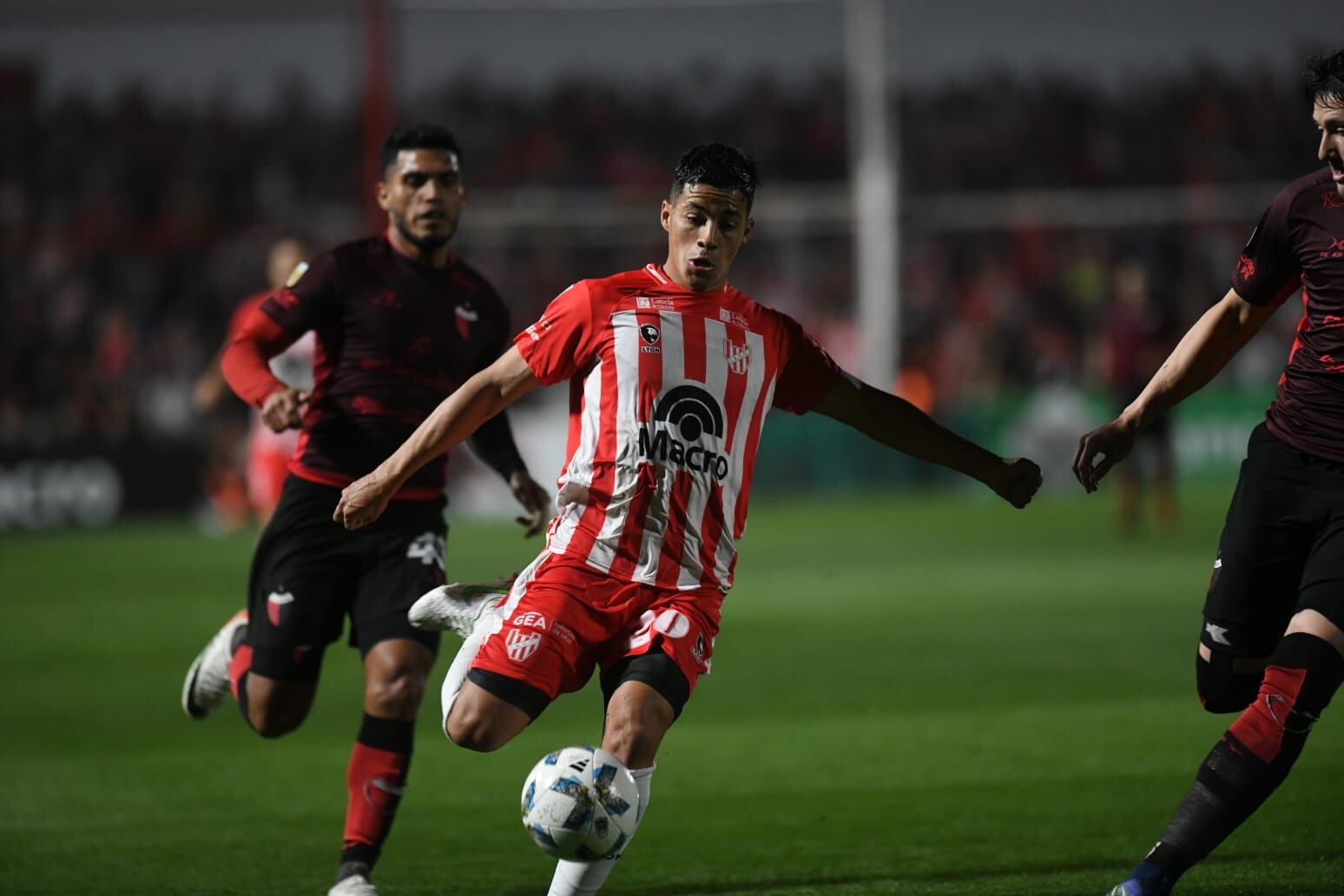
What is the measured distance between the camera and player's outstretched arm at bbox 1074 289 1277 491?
16.7 ft

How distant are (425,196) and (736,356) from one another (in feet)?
5.89

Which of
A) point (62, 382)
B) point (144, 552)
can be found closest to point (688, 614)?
point (144, 552)

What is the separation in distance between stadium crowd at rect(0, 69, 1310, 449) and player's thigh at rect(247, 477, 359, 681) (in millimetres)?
18646

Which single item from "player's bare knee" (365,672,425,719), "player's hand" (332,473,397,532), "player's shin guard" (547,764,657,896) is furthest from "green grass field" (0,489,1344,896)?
"player's hand" (332,473,397,532)

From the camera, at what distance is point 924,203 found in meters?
27.0

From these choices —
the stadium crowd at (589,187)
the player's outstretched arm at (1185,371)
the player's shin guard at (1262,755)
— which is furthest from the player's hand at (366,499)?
the stadium crowd at (589,187)

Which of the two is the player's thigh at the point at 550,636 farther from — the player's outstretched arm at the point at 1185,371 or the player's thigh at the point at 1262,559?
the player's thigh at the point at 1262,559

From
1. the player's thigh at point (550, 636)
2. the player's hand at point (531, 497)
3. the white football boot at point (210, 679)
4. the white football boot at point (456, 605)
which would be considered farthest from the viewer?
the white football boot at point (210, 679)

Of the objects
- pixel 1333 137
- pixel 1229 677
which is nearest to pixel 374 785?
pixel 1229 677

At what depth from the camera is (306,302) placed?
6.01 metres

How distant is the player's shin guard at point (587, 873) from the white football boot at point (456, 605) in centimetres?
77

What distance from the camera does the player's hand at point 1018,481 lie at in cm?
Result: 524

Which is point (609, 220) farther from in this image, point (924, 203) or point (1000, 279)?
point (1000, 279)

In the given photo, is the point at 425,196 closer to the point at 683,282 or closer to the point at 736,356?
the point at 683,282
